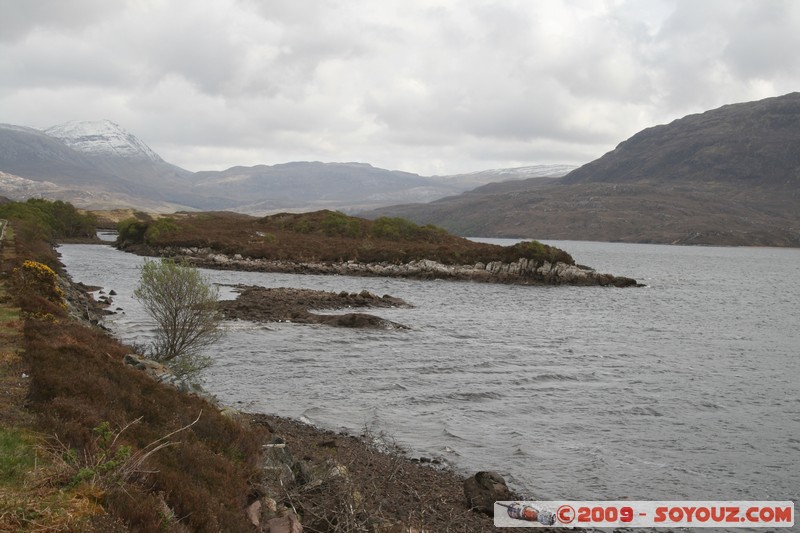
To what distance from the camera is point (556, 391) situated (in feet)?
86.4

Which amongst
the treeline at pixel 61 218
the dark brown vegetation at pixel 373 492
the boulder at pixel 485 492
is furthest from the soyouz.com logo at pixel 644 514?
the treeline at pixel 61 218

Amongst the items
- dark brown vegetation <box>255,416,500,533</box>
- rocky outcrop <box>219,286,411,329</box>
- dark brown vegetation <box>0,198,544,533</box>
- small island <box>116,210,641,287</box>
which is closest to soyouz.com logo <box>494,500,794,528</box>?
dark brown vegetation <box>255,416,500,533</box>

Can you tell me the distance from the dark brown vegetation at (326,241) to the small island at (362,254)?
0.16 metres

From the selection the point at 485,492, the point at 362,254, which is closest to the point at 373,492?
the point at 485,492

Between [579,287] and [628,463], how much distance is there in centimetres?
6612

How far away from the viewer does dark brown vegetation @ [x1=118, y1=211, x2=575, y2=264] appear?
91688 millimetres

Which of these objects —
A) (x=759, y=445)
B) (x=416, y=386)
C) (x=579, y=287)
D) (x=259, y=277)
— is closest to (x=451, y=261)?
(x=579, y=287)

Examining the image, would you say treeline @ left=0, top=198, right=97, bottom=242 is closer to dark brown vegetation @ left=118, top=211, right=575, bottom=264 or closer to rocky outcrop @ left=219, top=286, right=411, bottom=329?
dark brown vegetation @ left=118, top=211, right=575, bottom=264

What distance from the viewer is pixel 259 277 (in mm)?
75750

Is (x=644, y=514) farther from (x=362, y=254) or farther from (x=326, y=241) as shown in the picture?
(x=326, y=241)

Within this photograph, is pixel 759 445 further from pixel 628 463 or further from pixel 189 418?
pixel 189 418

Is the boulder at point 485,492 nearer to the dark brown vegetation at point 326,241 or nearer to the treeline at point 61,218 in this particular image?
the dark brown vegetation at point 326,241

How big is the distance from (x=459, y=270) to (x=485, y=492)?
71867 mm

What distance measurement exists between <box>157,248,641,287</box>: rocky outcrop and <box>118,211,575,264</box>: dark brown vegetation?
6.71 feet
